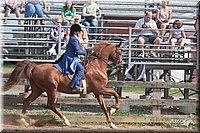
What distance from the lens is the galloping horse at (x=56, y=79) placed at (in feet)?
44.2

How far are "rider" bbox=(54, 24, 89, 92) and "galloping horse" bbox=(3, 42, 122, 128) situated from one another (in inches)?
6.0

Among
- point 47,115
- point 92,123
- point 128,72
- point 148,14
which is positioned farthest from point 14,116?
point 148,14

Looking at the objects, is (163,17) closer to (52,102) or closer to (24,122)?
(52,102)

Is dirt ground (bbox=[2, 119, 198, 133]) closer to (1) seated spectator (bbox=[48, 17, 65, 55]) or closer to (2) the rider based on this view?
(2) the rider

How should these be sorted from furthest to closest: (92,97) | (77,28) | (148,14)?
(148,14)
(92,97)
(77,28)

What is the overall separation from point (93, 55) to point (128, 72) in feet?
7.62

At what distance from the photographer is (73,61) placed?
13391mm

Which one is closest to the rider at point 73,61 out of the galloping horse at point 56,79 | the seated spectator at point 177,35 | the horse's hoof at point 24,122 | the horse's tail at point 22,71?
the galloping horse at point 56,79

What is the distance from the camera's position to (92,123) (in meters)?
14.2

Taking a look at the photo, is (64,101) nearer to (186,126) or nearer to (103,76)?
(103,76)

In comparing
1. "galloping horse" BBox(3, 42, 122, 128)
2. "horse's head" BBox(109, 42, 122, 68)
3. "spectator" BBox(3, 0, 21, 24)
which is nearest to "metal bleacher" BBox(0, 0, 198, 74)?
"spectator" BBox(3, 0, 21, 24)

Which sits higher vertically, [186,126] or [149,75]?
[149,75]

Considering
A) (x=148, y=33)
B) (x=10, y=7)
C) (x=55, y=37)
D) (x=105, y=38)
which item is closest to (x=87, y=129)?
(x=55, y=37)

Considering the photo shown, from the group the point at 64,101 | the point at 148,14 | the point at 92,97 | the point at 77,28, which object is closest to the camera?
the point at 77,28
